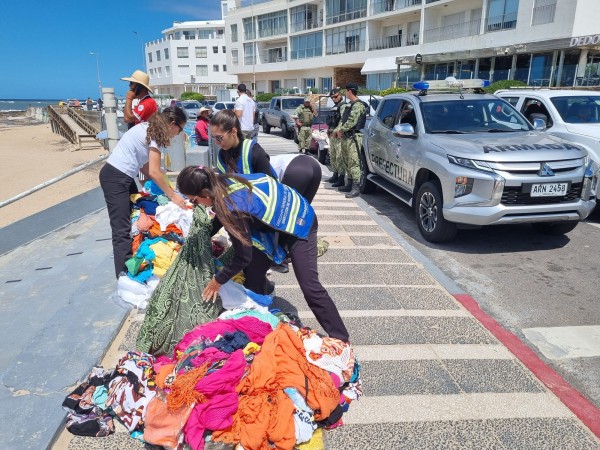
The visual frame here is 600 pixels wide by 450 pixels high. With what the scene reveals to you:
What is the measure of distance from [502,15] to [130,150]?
97.3 feet

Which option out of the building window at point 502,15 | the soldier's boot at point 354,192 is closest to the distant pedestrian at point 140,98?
the soldier's boot at point 354,192

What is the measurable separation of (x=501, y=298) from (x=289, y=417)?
2855mm

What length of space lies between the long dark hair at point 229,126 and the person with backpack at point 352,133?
188 inches

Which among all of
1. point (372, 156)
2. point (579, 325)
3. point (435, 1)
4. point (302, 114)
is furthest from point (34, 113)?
point (579, 325)

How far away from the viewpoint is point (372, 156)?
812 cm

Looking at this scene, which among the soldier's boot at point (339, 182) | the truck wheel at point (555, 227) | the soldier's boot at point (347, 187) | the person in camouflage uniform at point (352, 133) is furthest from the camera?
the soldier's boot at point (339, 182)

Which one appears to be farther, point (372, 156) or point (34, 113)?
point (34, 113)

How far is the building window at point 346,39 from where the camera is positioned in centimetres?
4078

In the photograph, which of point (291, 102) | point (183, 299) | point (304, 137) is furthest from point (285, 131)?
point (183, 299)

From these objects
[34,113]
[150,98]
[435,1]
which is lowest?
[34,113]

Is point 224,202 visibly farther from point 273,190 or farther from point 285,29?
point 285,29

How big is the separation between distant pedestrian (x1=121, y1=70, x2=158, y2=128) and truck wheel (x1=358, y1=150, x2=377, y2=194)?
14.3ft

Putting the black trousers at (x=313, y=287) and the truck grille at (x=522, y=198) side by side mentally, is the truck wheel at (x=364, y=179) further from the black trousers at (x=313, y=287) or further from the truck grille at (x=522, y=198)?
the black trousers at (x=313, y=287)

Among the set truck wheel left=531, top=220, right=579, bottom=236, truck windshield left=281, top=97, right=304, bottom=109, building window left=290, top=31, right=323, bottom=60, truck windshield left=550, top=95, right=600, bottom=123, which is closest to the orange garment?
truck wheel left=531, top=220, right=579, bottom=236
